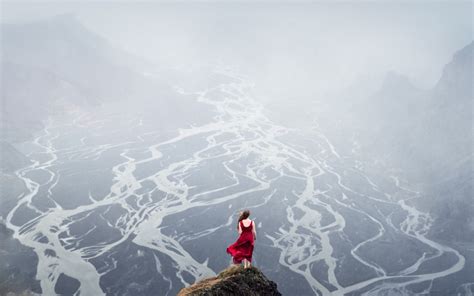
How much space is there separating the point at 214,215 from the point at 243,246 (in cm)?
8185

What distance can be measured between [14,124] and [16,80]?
45098 millimetres

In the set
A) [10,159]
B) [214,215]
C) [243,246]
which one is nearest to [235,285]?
[243,246]

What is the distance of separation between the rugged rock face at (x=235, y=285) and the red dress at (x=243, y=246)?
57cm

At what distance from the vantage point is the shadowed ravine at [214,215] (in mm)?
74688

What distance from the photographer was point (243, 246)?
1822cm

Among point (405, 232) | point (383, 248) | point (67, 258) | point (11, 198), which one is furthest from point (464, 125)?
point (11, 198)

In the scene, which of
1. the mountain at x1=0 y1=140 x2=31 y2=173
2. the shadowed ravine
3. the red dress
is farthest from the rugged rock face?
the mountain at x1=0 y1=140 x2=31 y2=173

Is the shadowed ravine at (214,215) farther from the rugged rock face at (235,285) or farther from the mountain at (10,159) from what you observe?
the rugged rock face at (235,285)

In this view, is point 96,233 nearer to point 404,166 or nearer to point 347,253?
point 347,253

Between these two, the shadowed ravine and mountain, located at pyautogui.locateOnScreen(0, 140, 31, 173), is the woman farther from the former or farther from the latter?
mountain, located at pyautogui.locateOnScreen(0, 140, 31, 173)

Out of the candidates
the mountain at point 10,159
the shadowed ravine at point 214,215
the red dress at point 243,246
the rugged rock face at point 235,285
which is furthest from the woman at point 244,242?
the mountain at point 10,159

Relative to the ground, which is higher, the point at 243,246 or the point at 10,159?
the point at 243,246

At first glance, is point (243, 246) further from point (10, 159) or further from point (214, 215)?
point (10, 159)

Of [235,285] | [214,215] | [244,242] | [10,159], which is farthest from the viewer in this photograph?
[10,159]
